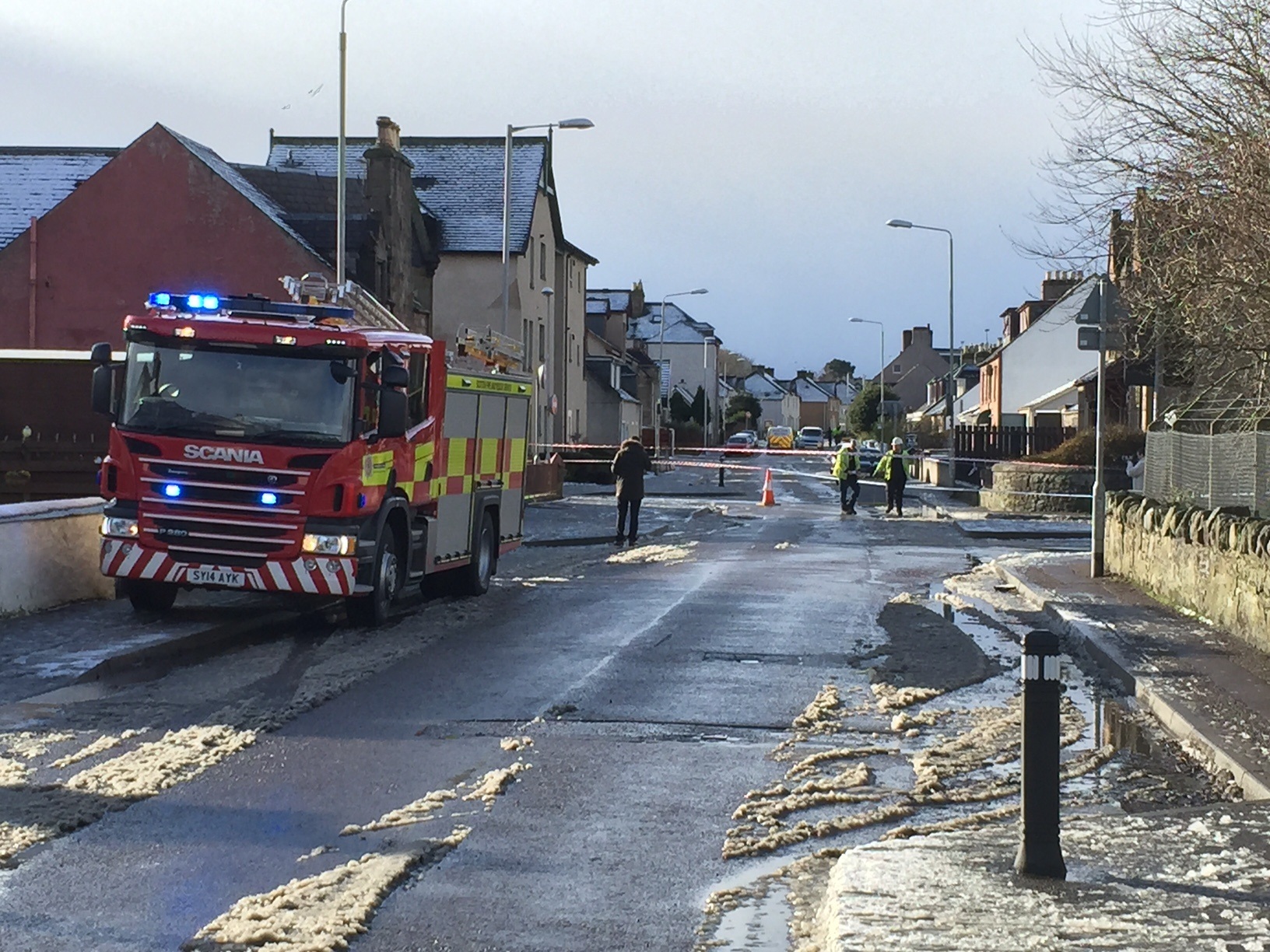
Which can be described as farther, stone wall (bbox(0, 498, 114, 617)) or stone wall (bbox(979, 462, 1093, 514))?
stone wall (bbox(979, 462, 1093, 514))

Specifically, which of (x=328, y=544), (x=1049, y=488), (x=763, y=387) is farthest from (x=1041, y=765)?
(x=763, y=387)

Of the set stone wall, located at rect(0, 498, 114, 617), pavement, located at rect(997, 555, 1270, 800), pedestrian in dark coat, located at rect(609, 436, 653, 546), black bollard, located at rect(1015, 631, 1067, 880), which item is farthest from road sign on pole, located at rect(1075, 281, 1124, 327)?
black bollard, located at rect(1015, 631, 1067, 880)

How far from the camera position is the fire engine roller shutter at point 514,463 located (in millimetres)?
18625

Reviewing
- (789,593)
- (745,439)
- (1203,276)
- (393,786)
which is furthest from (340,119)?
(745,439)

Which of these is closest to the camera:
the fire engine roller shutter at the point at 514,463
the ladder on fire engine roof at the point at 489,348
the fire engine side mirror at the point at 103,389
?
the fire engine side mirror at the point at 103,389

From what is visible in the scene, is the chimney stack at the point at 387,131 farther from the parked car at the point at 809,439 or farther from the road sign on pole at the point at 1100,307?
the parked car at the point at 809,439

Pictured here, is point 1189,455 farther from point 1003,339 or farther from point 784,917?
point 1003,339

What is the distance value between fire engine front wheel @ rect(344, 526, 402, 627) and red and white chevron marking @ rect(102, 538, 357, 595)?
1.59 ft

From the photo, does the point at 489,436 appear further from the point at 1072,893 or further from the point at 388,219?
the point at 388,219

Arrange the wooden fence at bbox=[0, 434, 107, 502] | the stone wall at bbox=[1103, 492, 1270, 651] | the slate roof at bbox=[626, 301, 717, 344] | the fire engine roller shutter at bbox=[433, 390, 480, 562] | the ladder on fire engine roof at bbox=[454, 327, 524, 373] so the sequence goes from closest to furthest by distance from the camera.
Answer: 1. the stone wall at bbox=[1103, 492, 1270, 651]
2. the fire engine roller shutter at bbox=[433, 390, 480, 562]
3. the ladder on fire engine roof at bbox=[454, 327, 524, 373]
4. the wooden fence at bbox=[0, 434, 107, 502]
5. the slate roof at bbox=[626, 301, 717, 344]

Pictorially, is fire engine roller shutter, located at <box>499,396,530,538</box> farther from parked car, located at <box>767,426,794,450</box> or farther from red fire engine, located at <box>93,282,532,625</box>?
parked car, located at <box>767,426,794,450</box>

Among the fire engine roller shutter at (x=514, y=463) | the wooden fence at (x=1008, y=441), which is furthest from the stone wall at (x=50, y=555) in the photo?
the wooden fence at (x=1008, y=441)

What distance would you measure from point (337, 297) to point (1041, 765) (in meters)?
11.8

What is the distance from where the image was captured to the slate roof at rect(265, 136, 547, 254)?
2056 inches
